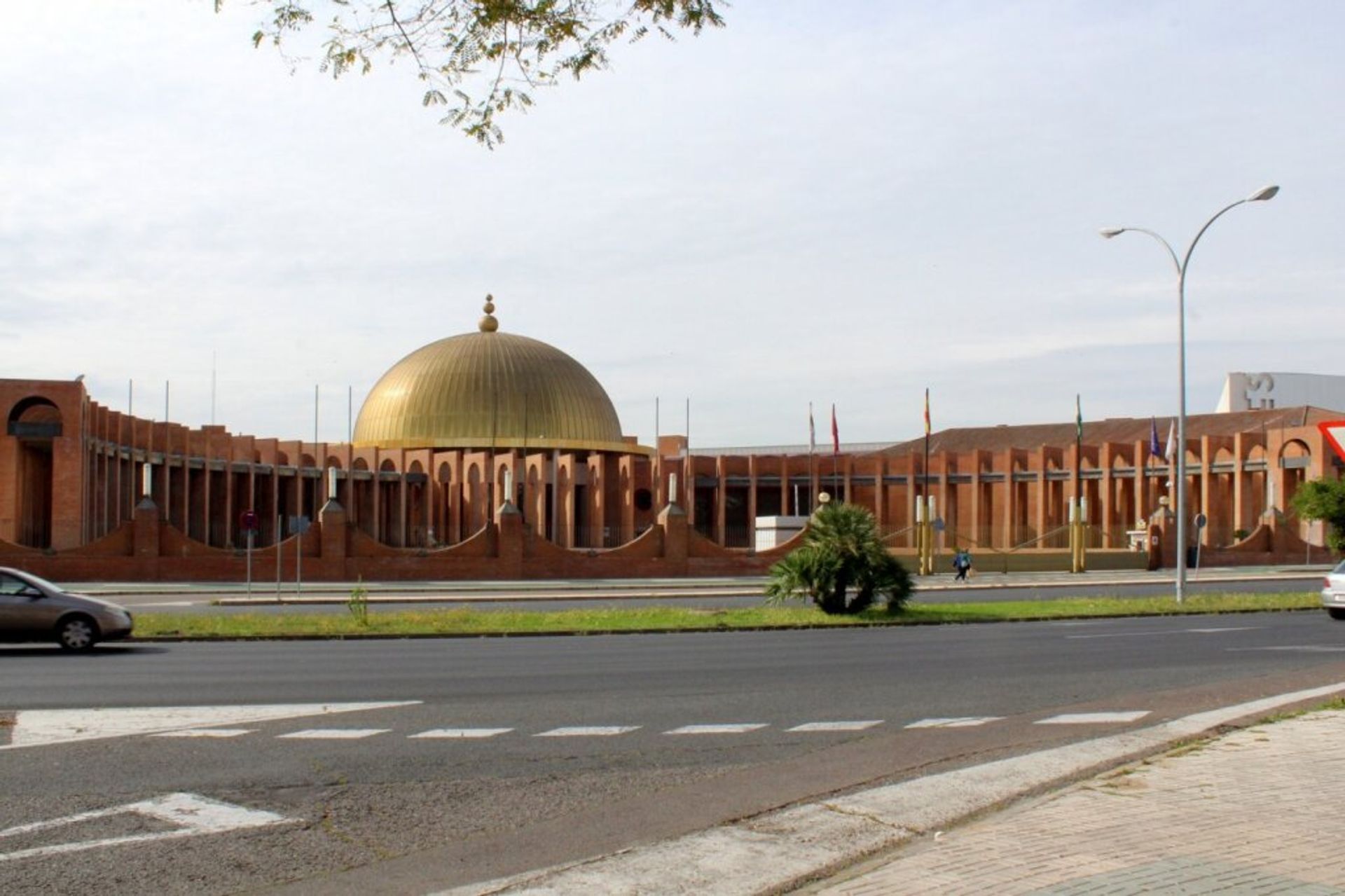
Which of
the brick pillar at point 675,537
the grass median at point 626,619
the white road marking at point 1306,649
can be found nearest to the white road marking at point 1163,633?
the white road marking at point 1306,649

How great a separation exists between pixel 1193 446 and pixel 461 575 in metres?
39.2

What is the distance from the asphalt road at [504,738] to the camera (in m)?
7.40

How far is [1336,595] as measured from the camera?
26.4m

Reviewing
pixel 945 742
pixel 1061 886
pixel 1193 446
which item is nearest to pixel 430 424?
pixel 1193 446

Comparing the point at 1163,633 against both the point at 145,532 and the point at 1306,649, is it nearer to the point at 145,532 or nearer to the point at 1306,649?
the point at 1306,649

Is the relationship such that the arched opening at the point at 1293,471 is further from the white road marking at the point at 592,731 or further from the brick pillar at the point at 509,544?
the white road marking at the point at 592,731

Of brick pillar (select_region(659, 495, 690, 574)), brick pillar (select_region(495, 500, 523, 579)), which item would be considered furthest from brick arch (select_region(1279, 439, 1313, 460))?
brick pillar (select_region(495, 500, 523, 579))

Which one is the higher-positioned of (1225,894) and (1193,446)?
(1193,446)

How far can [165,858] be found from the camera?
7172 mm

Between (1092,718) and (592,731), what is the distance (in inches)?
171

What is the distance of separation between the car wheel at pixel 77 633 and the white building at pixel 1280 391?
369ft

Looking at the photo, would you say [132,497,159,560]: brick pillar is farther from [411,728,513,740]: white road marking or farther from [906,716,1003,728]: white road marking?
[906,716,1003,728]: white road marking

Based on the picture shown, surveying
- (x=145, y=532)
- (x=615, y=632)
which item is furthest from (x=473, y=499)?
(x=615, y=632)

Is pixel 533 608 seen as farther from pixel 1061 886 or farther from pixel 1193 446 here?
pixel 1193 446
